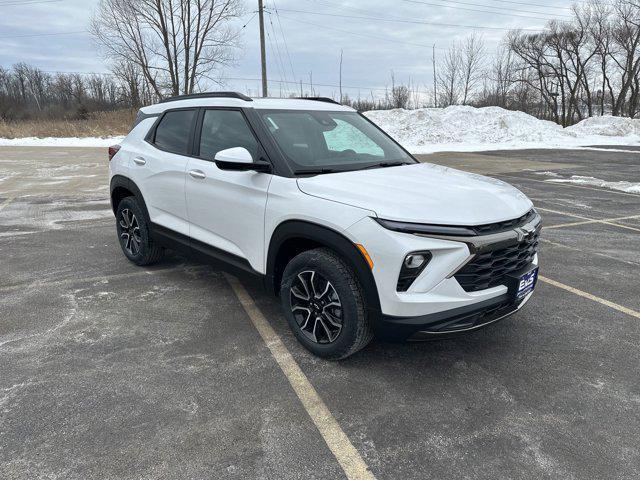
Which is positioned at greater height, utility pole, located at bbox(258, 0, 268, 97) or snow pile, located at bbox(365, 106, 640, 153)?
utility pole, located at bbox(258, 0, 268, 97)


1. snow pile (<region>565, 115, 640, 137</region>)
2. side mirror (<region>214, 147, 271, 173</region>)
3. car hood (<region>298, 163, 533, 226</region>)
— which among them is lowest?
car hood (<region>298, 163, 533, 226</region>)

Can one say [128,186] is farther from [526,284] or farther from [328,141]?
[526,284]

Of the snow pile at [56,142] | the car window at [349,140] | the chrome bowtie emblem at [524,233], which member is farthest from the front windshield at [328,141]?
the snow pile at [56,142]

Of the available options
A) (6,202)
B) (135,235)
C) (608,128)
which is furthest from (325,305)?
(608,128)

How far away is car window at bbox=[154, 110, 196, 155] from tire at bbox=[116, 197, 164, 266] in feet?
2.62

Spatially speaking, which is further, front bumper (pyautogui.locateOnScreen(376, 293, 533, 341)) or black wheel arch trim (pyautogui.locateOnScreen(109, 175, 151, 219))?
black wheel arch trim (pyautogui.locateOnScreen(109, 175, 151, 219))

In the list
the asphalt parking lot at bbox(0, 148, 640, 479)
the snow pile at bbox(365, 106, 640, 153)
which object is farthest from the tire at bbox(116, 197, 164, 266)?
the snow pile at bbox(365, 106, 640, 153)

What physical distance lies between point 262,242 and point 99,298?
6.51 ft

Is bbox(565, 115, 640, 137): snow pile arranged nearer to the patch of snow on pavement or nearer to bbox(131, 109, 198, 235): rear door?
the patch of snow on pavement

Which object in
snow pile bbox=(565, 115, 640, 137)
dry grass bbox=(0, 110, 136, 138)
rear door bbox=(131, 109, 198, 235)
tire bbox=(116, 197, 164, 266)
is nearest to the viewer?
rear door bbox=(131, 109, 198, 235)

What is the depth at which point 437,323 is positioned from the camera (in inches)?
107

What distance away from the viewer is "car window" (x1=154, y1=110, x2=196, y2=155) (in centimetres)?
435

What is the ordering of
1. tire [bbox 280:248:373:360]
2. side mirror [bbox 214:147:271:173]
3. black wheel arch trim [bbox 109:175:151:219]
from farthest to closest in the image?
black wheel arch trim [bbox 109:175:151:219]
side mirror [bbox 214:147:271:173]
tire [bbox 280:248:373:360]

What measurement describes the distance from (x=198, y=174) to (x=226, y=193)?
458mm
